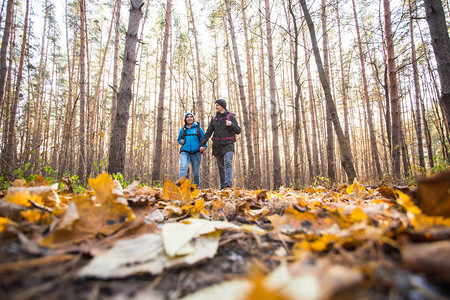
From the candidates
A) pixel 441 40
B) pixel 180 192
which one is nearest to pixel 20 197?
pixel 180 192

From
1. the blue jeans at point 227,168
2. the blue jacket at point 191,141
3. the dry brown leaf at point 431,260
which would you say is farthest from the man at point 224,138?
the dry brown leaf at point 431,260

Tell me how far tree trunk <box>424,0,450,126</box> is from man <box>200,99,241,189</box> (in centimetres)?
334

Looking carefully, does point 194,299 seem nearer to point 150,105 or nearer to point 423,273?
point 423,273

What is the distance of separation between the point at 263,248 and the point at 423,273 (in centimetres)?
47

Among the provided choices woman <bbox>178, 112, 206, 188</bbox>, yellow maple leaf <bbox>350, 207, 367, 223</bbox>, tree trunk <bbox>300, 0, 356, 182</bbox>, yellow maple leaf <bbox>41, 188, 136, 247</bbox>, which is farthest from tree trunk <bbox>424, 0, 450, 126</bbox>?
woman <bbox>178, 112, 206, 188</bbox>

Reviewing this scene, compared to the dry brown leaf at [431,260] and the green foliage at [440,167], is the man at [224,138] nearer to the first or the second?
the green foliage at [440,167]

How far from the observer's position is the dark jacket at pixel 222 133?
4766 mm

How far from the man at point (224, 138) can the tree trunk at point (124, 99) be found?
1.63 meters

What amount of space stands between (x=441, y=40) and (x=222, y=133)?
379cm

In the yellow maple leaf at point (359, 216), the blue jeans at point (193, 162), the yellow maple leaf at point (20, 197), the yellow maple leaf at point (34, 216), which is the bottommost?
the yellow maple leaf at point (359, 216)

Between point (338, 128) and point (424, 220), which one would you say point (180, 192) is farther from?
point (338, 128)

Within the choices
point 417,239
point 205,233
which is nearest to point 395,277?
point 417,239

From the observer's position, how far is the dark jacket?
4.77 meters

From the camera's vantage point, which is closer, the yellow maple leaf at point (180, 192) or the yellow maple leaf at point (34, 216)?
the yellow maple leaf at point (34, 216)
